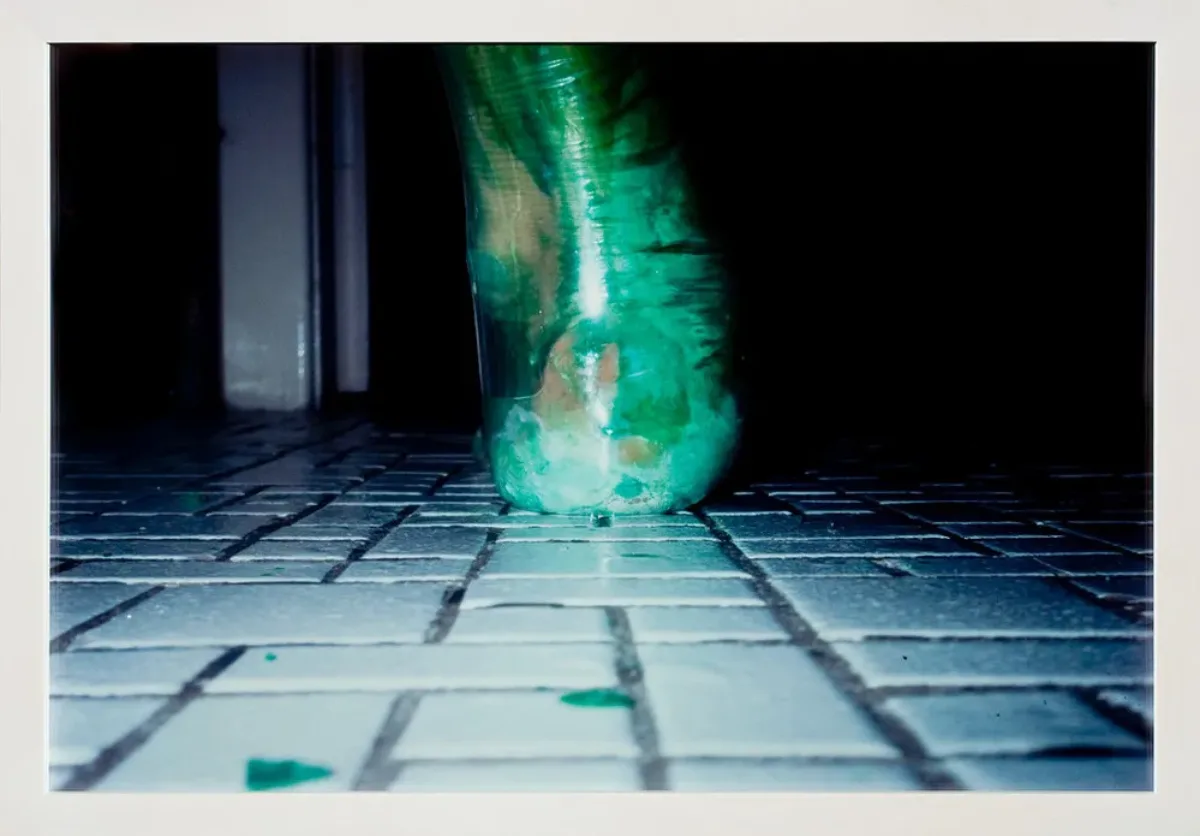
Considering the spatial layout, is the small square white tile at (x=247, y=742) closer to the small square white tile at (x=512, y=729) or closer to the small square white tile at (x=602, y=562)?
the small square white tile at (x=512, y=729)

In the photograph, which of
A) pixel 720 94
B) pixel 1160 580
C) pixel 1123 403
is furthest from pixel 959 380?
pixel 1160 580

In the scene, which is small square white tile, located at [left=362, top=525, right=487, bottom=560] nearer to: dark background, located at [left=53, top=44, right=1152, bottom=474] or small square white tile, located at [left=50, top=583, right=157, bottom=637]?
small square white tile, located at [left=50, top=583, right=157, bottom=637]

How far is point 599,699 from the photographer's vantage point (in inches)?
35.2

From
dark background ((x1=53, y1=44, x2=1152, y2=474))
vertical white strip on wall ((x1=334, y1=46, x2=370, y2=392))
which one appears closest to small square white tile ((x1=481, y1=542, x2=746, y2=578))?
dark background ((x1=53, y1=44, x2=1152, y2=474))

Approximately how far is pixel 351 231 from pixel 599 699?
4182 millimetres

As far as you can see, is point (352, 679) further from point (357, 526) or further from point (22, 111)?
point (357, 526)

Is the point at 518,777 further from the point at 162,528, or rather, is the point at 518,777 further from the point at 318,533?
the point at 162,528

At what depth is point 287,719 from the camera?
87 cm

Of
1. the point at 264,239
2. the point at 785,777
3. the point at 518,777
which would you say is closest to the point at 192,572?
the point at 518,777

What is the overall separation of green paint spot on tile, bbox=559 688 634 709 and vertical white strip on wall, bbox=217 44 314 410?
3701 mm

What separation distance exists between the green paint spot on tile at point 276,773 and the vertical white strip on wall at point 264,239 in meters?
3.71

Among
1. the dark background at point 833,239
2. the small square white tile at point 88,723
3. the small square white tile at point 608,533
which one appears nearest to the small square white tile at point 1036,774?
the small square white tile at point 88,723

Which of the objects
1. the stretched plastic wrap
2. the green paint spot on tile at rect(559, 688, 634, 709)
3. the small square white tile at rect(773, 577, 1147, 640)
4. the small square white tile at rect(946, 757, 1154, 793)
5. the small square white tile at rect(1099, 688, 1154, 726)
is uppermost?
the stretched plastic wrap

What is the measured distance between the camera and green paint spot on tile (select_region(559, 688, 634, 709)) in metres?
0.88
